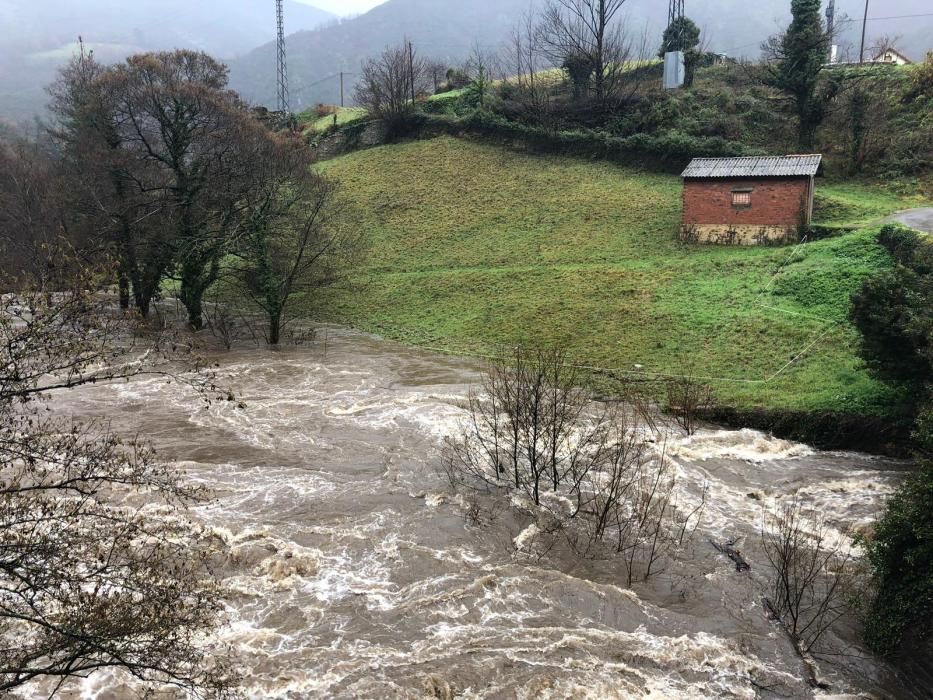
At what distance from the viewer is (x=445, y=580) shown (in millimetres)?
9641

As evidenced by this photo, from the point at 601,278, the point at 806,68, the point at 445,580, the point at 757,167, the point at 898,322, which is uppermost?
the point at 806,68

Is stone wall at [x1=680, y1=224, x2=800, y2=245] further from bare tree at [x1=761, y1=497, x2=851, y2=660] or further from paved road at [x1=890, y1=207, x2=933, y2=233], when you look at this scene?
bare tree at [x1=761, y1=497, x2=851, y2=660]

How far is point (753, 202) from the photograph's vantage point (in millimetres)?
24922

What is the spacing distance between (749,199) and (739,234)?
4.41 feet

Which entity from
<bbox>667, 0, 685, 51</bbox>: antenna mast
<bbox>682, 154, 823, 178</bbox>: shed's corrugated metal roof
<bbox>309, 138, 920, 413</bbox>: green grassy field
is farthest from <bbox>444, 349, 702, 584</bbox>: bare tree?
<bbox>667, 0, 685, 51</bbox>: antenna mast

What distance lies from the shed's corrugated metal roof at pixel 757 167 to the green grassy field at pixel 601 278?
7.30 ft

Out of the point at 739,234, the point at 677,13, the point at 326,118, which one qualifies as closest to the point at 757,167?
the point at 739,234

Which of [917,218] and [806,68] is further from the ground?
[806,68]

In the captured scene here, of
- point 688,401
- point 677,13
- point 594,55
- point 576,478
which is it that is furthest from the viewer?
point 677,13

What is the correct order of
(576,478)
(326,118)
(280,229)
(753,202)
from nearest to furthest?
(576,478), (280,229), (753,202), (326,118)

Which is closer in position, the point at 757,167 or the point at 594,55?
the point at 757,167

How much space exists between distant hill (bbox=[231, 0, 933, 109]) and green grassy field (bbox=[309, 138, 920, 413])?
104941 millimetres

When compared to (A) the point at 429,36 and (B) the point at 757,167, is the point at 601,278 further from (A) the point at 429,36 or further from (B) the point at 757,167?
(A) the point at 429,36

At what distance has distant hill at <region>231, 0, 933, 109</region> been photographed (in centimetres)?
14075
